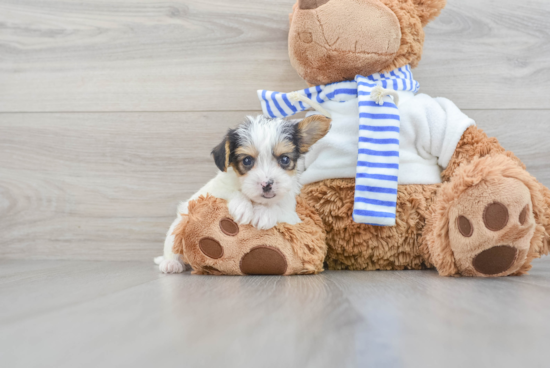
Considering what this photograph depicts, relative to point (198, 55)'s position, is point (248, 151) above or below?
below

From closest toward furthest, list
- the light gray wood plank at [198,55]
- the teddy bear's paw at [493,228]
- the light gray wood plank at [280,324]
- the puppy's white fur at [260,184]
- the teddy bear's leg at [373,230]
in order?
the light gray wood plank at [280,324] < the teddy bear's paw at [493,228] < the puppy's white fur at [260,184] < the teddy bear's leg at [373,230] < the light gray wood plank at [198,55]

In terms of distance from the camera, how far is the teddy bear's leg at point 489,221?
888mm

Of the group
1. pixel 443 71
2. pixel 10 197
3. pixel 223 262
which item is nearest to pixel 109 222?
pixel 10 197

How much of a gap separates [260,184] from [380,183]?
306 mm

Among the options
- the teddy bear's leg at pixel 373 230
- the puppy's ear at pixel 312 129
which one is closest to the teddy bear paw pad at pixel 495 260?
the teddy bear's leg at pixel 373 230

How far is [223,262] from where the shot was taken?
1003 mm

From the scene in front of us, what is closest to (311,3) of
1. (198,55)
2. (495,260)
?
(198,55)

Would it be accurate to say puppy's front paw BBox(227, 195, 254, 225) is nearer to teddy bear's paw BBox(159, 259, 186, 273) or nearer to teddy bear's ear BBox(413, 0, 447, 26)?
teddy bear's paw BBox(159, 259, 186, 273)

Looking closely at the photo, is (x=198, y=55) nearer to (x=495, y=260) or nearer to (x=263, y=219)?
(x=263, y=219)

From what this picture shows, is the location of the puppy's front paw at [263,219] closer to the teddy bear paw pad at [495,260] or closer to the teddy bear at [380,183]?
the teddy bear at [380,183]

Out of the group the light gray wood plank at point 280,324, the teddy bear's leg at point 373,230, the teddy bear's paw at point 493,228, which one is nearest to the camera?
the light gray wood plank at point 280,324

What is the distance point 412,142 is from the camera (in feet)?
3.72

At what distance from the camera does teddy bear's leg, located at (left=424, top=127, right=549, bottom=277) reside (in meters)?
0.89

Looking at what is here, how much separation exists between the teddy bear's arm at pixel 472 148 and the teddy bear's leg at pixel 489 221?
0.12 feet
